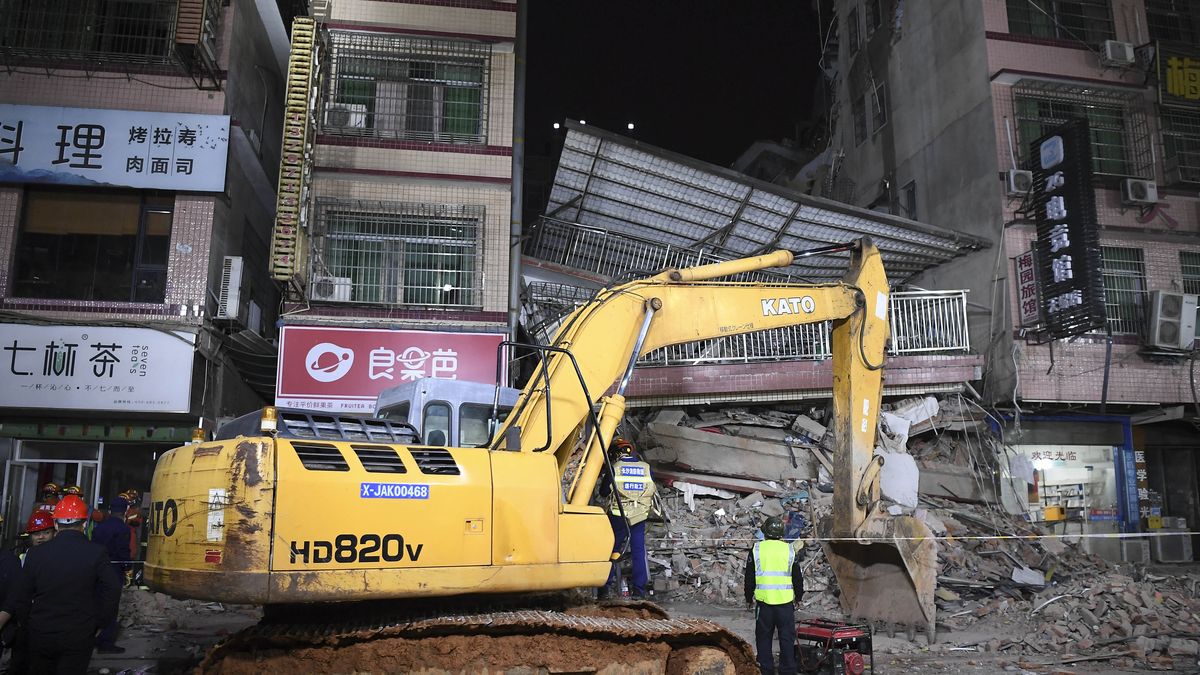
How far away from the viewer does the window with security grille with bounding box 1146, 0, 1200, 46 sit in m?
17.7

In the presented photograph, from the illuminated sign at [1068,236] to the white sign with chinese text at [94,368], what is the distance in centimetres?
1452

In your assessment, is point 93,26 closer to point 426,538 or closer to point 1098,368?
point 426,538

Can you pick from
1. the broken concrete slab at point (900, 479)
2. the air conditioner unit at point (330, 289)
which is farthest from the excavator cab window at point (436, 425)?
the broken concrete slab at point (900, 479)

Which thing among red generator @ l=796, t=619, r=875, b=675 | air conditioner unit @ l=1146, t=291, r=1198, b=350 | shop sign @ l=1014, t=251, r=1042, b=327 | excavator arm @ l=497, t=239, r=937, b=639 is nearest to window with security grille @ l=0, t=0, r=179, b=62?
excavator arm @ l=497, t=239, r=937, b=639

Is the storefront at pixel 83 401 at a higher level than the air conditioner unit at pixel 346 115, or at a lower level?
lower

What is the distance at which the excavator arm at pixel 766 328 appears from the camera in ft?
24.2

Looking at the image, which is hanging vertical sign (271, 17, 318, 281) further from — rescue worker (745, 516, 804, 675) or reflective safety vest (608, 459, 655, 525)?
rescue worker (745, 516, 804, 675)

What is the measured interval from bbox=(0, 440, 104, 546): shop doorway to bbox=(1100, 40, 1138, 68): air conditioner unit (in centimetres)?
1979

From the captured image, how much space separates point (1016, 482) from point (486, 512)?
38.4ft

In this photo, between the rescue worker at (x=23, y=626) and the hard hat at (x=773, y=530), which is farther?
the hard hat at (x=773, y=530)

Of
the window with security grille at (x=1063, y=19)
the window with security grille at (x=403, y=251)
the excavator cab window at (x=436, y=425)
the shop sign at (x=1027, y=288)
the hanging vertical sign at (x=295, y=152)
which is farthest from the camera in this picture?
the window with security grille at (x=1063, y=19)

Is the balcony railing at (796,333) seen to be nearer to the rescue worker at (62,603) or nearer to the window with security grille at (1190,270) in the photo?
the window with security grille at (1190,270)

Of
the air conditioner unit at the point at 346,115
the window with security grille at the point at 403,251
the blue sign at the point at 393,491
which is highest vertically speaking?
the air conditioner unit at the point at 346,115

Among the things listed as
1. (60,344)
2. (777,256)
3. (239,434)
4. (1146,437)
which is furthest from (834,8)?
(239,434)
